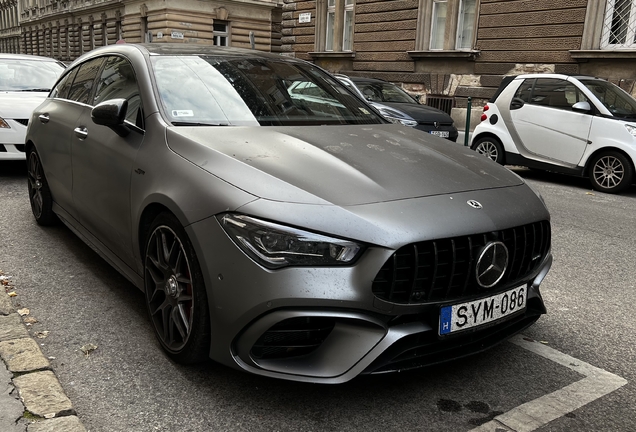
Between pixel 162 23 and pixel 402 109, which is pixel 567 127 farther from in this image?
pixel 162 23

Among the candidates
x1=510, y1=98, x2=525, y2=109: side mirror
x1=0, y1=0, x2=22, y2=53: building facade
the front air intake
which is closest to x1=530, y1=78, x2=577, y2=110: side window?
x1=510, y1=98, x2=525, y2=109: side mirror

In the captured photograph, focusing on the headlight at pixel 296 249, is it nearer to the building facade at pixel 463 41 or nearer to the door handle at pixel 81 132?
the door handle at pixel 81 132

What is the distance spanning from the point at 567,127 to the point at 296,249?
8.09 meters

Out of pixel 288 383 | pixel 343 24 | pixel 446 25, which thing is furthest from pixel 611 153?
pixel 343 24

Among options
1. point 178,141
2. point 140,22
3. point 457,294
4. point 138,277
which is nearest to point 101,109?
point 178,141

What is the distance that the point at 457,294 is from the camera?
8.44ft

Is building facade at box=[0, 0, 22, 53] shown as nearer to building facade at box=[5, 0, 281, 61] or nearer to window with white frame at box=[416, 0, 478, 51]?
building facade at box=[5, 0, 281, 61]

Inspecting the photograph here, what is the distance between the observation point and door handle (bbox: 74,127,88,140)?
3992mm

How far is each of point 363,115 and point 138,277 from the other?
1.72m

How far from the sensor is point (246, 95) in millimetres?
3588

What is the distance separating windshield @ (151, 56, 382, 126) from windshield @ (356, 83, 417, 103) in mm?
8305

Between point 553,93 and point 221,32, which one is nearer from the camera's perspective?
point 553,93

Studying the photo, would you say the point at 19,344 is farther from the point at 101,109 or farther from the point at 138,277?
the point at 101,109

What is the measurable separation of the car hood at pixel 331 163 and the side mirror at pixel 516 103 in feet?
23.1
